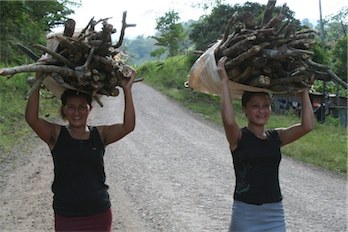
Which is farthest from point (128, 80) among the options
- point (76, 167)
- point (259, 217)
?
point (259, 217)

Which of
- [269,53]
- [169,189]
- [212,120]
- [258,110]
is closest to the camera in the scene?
[269,53]

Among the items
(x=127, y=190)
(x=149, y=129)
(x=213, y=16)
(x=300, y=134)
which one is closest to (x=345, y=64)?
(x=213, y=16)

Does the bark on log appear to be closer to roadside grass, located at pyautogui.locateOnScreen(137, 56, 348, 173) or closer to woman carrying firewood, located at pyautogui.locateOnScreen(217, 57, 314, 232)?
woman carrying firewood, located at pyautogui.locateOnScreen(217, 57, 314, 232)

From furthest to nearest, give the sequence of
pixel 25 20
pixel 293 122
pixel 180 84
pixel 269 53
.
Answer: pixel 180 84 → pixel 25 20 → pixel 293 122 → pixel 269 53

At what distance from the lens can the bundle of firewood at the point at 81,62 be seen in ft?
8.84

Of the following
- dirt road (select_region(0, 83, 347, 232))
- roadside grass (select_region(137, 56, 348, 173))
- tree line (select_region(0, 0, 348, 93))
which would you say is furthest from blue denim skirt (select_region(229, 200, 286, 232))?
tree line (select_region(0, 0, 348, 93))

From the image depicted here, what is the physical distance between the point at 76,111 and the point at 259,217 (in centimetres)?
Result: 123

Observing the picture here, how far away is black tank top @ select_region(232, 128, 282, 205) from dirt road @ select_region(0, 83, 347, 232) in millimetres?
2182

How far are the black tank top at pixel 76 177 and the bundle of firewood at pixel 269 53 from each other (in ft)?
3.14

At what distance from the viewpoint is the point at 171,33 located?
3053 centimetres

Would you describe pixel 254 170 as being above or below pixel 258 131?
below

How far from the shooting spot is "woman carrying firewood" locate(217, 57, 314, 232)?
8.95 ft

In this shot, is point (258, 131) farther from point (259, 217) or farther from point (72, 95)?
point (72, 95)

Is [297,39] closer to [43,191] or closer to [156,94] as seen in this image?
[43,191]
